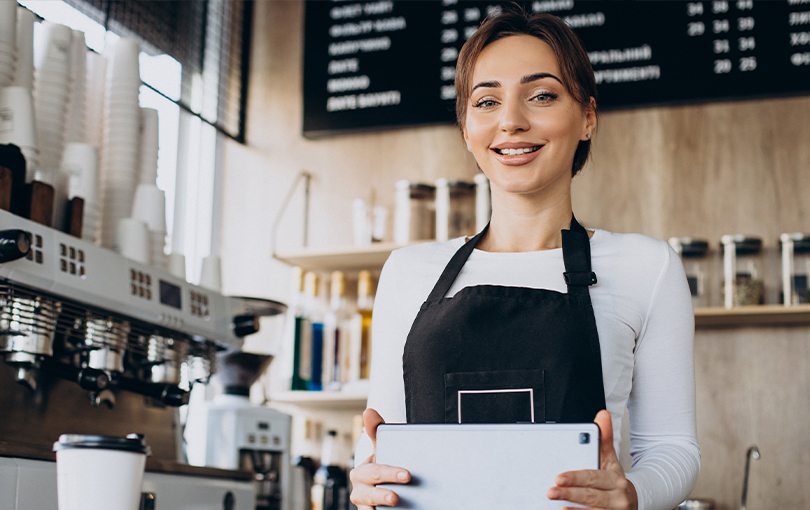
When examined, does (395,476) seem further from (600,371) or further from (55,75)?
(55,75)

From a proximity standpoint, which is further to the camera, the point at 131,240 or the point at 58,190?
the point at 131,240

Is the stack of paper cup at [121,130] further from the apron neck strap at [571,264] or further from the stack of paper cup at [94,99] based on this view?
the apron neck strap at [571,264]

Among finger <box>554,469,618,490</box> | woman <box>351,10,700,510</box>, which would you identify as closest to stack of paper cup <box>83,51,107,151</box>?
woman <box>351,10,700,510</box>

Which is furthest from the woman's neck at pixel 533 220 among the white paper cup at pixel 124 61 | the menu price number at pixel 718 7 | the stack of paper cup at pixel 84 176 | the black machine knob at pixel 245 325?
the menu price number at pixel 718 7

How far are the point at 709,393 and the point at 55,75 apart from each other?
2129 mm

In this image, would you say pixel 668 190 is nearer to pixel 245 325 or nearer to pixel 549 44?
pixel 245 325

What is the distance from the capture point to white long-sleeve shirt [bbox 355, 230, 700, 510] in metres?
0.99

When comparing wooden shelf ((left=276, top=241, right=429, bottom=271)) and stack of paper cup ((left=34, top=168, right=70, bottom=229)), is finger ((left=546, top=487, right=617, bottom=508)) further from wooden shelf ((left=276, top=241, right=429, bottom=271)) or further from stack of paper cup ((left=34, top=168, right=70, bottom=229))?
wooden shelf ((left=276, top=241, right=429, bottom=271))

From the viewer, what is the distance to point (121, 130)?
6.75 feet

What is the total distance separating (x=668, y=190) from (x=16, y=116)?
207cm

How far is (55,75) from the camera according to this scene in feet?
6.05

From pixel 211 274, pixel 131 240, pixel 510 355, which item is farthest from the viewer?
pixel 211 274

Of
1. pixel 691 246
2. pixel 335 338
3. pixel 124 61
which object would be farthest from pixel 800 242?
pixel 124 61

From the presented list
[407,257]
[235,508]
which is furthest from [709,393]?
[407,257]
